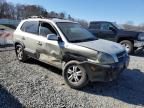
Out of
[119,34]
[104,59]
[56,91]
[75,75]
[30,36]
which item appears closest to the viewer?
[104,59]

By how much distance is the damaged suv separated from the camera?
510cm

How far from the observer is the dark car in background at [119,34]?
1098cm

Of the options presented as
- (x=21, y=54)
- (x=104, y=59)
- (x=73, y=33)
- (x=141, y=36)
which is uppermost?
(x=73, y=33)

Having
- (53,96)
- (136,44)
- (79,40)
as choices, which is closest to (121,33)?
(136,44)

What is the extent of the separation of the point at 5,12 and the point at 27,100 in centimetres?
7553

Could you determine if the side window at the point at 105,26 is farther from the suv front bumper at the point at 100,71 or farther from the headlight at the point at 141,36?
→ the suv front bumper at the point at 100,71

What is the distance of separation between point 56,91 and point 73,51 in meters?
1.13

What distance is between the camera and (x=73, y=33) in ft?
20.3

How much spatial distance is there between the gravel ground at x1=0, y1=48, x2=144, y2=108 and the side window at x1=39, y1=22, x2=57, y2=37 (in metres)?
1.26

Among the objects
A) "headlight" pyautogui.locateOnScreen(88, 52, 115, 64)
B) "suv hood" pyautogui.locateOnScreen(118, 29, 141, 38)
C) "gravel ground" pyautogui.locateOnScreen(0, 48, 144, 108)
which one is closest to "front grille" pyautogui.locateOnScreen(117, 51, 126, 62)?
"headlight" pyautogui.locateOnScreen(88, 52, 115, 64)

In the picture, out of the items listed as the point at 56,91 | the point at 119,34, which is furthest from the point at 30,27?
the point at 119,34

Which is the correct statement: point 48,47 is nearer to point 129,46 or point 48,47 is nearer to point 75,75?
point 75,75

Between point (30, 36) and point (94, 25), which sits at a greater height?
point (94, 25)

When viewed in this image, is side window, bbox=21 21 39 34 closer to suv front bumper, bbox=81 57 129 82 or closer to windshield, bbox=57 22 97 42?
windshield, bbox=57 22 97 42
